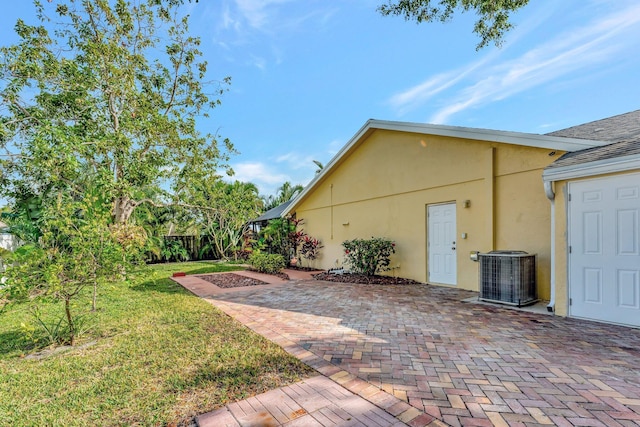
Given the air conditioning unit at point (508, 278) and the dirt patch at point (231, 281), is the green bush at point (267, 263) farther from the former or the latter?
the air conditioning unit at point (508, 278)

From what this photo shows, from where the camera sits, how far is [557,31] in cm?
686

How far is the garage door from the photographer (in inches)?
176

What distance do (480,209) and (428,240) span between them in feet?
5.86

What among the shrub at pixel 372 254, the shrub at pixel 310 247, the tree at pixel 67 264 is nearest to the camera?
the tree at pixel 67 264

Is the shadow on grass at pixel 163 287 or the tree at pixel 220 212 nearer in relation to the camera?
the shadow on grass at pixel 163 287

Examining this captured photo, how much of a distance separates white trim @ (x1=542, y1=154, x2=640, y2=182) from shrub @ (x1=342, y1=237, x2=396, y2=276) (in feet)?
16.2

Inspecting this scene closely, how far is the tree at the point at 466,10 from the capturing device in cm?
661

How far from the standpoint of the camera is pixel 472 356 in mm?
3566

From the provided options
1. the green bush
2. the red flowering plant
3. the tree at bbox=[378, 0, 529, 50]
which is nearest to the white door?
the tree at bbox=[378, 0, 529, 50]

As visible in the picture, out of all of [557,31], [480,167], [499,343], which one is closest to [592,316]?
[499,343]

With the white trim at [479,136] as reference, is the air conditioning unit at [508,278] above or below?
below

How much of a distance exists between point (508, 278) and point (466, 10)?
5.94 metres

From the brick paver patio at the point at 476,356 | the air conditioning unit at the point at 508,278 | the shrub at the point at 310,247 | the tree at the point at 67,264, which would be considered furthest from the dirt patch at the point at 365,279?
the tree at the point at 67,264

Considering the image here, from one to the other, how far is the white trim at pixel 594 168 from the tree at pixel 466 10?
3.81 metres
